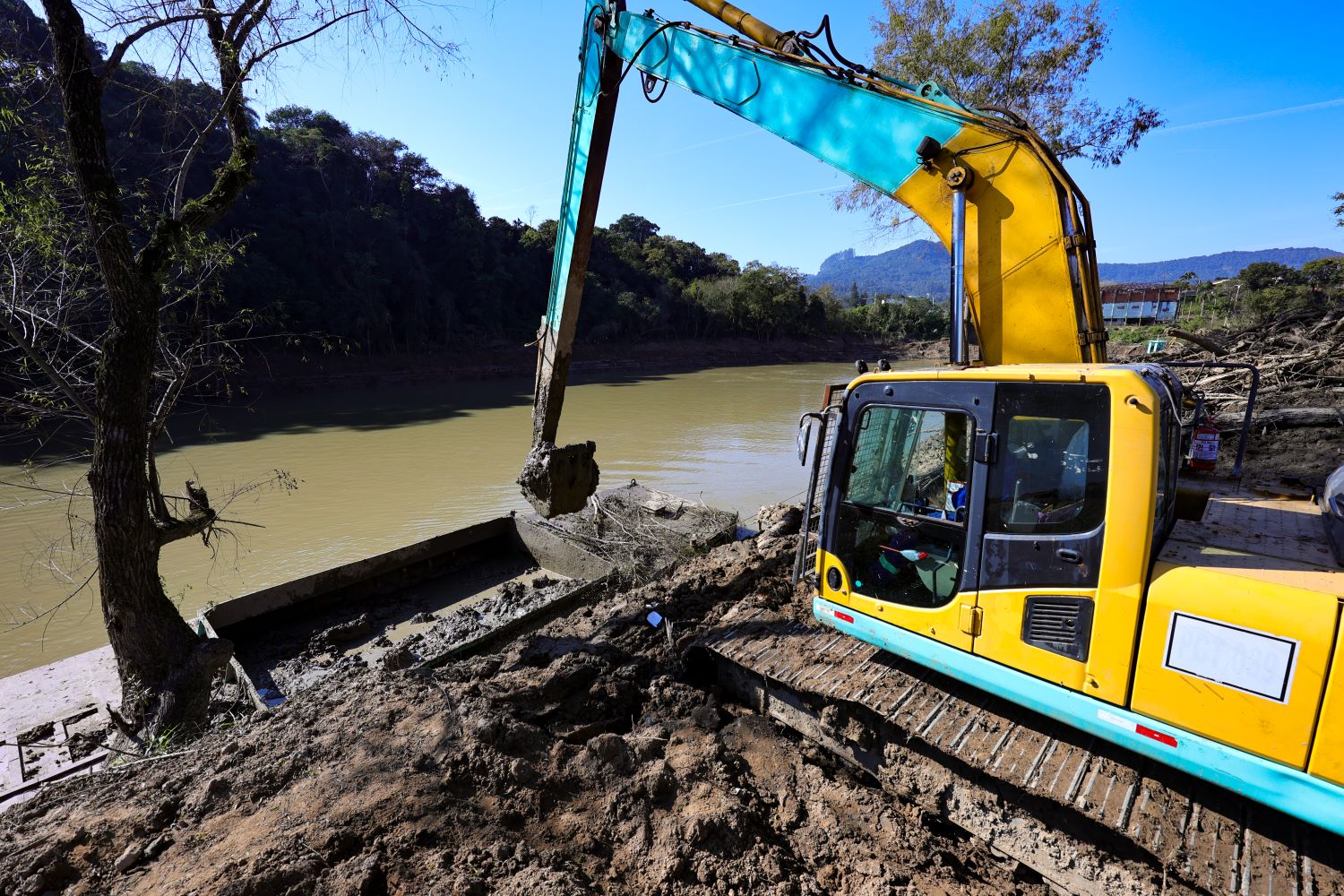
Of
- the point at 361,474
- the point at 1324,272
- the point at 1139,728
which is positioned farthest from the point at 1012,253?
the point at 1324,272

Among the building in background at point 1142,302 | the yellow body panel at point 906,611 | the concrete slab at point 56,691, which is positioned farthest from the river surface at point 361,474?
the building in background at point 1142,302

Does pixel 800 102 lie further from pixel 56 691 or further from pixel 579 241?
pixel 56 691

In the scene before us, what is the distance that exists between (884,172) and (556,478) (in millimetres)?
2826

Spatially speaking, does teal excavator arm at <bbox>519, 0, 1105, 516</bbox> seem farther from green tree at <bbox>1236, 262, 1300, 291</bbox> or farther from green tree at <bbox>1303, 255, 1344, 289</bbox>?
green tree at <bbox>1236, 262, 1300, 291</bbox>

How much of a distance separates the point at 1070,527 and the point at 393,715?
3.44 meters

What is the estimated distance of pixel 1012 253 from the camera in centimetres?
315

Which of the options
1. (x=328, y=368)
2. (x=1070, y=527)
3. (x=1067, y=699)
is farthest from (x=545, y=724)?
→ (x=328, y=368)

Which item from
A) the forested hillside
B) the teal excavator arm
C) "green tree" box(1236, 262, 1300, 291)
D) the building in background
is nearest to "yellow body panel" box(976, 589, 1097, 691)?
the teal excavator arm

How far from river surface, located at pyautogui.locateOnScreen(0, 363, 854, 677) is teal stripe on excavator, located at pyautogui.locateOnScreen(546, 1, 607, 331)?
379 cm

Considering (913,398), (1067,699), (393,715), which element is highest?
(913,398)

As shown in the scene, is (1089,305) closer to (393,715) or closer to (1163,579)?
(1163,579)

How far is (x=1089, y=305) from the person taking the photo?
10.4 feet

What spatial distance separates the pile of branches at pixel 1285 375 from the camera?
26.1ft

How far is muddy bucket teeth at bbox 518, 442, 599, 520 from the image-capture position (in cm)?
430
